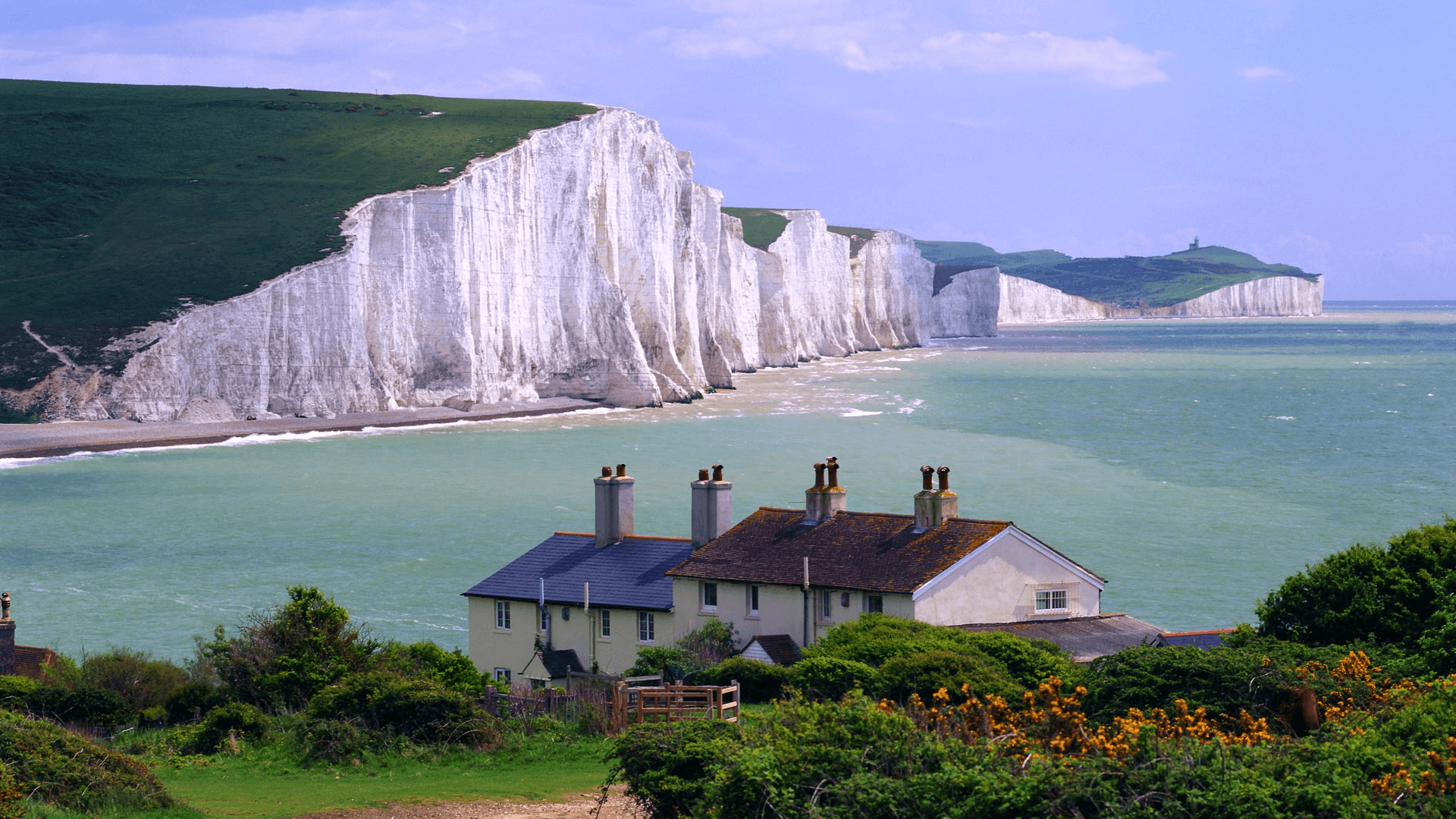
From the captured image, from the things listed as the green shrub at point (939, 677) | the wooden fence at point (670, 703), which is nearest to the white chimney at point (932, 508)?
the wooden fence at point (670, 703)

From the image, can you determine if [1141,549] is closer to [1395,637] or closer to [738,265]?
[1395,637]

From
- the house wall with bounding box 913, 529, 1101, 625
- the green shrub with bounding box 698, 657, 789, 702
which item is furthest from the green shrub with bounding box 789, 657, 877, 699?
the house wall with bounding box 913, 529, 1101, 625

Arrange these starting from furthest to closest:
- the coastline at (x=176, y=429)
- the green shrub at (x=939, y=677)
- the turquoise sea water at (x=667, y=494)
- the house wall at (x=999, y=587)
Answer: the coastline at (x=176, y=429) < the turquoise sea water at (x=667, y=494) < the house wall at (x=999, y=587) < the green shrub at (x=939, y=677)

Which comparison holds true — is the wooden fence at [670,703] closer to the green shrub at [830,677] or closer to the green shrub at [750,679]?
the green shrub at [750,679]

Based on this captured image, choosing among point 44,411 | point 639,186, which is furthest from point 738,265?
point 44,411

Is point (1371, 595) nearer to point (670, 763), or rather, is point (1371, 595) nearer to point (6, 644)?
point (670, 763)
